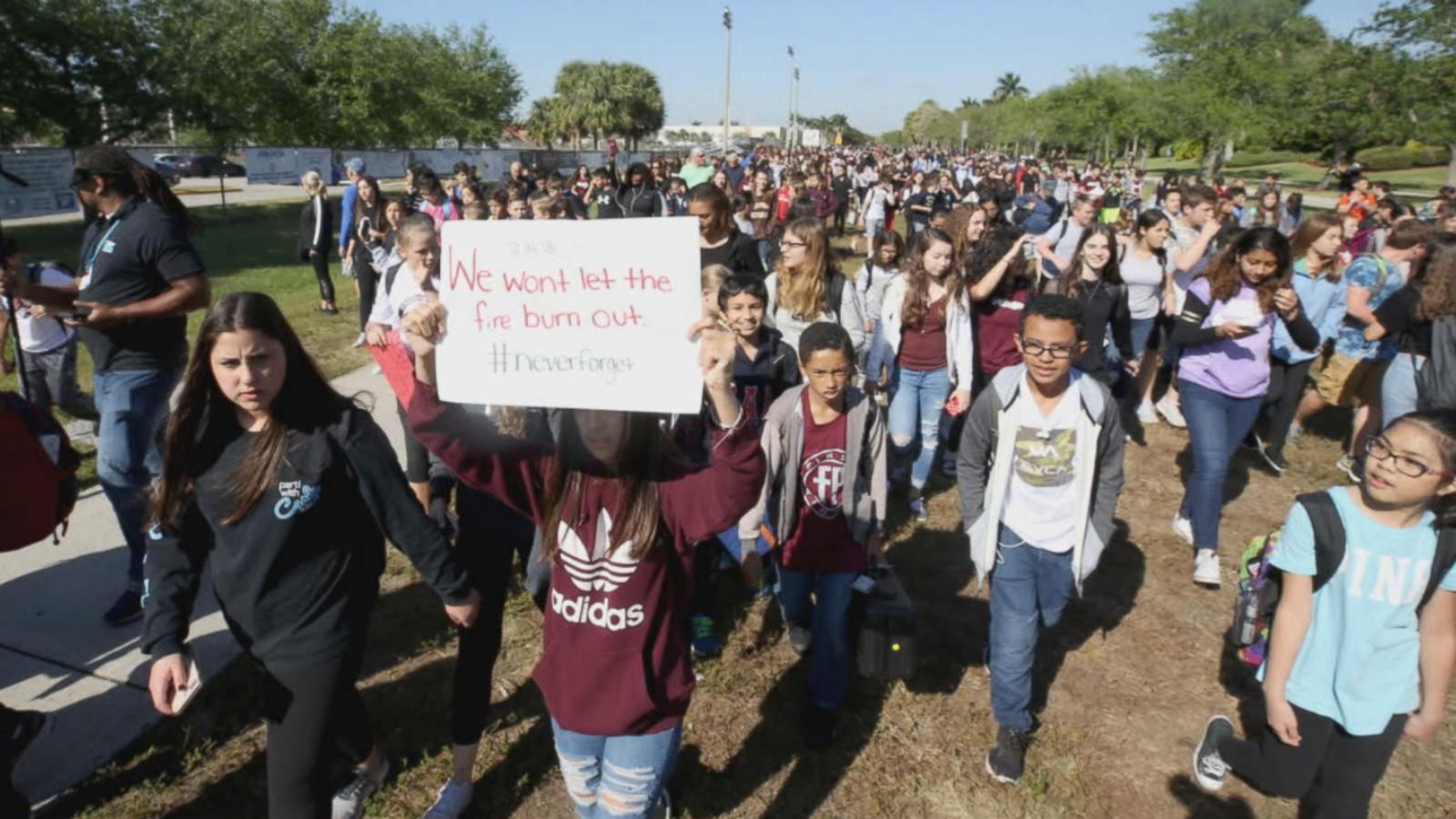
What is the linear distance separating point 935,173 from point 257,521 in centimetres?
1823

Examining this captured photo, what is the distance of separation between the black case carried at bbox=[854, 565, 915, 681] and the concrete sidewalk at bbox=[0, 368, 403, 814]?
3.04 meters

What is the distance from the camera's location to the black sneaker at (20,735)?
2.62m

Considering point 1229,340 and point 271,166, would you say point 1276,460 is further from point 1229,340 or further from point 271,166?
point 271,166

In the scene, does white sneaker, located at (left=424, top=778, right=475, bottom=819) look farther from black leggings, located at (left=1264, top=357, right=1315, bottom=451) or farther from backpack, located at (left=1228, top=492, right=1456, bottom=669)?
black leggings, located at (left=1264, top=357, right=1315, bottom=451)

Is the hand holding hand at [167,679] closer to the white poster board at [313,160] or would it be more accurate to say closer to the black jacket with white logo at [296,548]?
the black jacket with white logo at [296,548]

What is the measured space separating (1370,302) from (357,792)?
7360 mm

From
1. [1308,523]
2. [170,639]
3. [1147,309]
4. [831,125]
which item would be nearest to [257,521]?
[170,639]

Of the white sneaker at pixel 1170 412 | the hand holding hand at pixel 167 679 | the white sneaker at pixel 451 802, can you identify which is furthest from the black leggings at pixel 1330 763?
the white sneaker at pixel 1170 412

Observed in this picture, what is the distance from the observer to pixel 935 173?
18.5m

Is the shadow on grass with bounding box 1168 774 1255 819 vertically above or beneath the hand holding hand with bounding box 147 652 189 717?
beneath

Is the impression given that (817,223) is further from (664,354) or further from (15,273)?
(15,273)

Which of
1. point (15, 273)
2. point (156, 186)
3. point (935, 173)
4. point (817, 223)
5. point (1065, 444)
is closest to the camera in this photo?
point (1065, 444)

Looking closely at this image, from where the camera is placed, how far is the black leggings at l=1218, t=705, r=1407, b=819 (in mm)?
2604

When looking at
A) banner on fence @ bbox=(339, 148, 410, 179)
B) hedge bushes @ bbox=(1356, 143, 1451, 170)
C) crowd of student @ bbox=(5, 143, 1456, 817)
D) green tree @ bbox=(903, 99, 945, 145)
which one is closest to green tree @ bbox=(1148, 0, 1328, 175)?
hedge bushes @ bbox=(1356, 143, 1451, 170)
